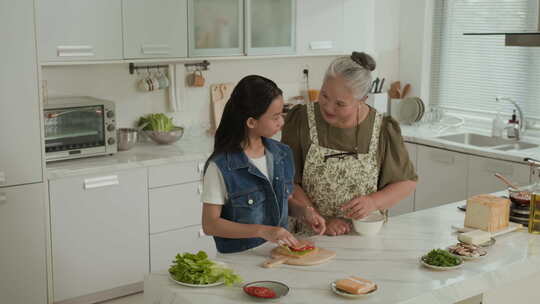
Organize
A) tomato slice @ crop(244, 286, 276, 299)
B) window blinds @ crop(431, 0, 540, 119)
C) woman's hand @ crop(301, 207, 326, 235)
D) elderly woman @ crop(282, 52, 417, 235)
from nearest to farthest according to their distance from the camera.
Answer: tomato slice @ crop(244, 286, 276, 299) → woman's hand @ crop(301, 207, 326, 235) → elderly woman @ crop(282, 52, 417, 235) → window blinds @ crop(431, 0, 540, 119)

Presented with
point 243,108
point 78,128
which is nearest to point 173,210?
point 78,128

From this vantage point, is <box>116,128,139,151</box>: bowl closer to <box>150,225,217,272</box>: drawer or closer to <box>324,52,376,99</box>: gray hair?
<box>150,225,217,272</box>: drawer

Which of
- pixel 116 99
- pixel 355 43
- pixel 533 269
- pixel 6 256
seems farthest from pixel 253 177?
pixel 355 43

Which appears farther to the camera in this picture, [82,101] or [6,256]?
[82,101]

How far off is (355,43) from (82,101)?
2.06m

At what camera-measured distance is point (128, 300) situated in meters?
4.16

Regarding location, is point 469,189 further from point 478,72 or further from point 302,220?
point 302,220

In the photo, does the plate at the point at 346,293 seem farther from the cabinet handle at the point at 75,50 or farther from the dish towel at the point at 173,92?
the dish towel at the point at 173,92

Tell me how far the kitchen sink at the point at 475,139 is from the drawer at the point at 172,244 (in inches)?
70.8

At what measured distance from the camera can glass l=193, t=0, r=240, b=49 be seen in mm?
4348

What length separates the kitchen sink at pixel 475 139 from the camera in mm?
4863

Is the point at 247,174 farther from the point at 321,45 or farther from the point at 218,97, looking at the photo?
the point at 321,45

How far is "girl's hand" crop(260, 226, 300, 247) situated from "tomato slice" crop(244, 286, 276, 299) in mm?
251

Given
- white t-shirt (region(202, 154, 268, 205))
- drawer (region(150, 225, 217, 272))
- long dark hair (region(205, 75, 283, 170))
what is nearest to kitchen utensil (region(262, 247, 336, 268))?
white t-shirt (region(202, 154, 268, 205))
